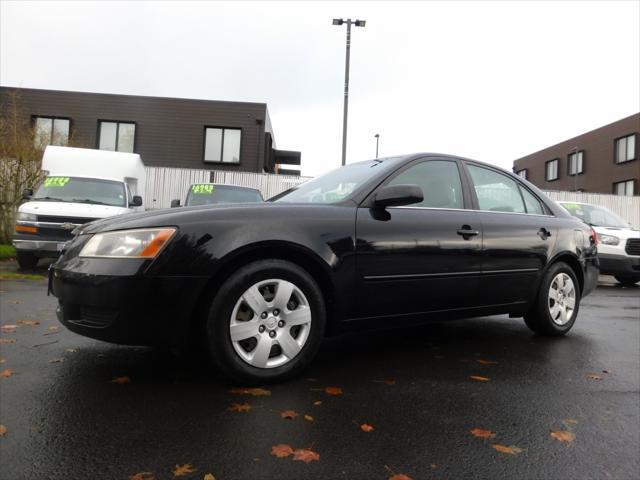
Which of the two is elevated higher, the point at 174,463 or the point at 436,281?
the point at 436,281

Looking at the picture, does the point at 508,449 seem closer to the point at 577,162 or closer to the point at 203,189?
the point at 203,189

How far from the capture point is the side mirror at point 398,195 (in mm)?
3305

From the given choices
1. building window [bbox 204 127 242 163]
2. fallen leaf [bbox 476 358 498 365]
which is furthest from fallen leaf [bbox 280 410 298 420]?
building window [bbox 204 127 242 163]

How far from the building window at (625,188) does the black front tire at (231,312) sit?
1301 inches

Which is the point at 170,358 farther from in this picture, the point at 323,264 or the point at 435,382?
the point at 435,382

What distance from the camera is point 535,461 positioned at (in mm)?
2213

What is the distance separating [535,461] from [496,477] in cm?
27

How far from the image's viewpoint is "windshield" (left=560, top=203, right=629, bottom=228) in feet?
33.9

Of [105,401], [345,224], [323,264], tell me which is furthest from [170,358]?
[345,224]

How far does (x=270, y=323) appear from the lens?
2992 mm

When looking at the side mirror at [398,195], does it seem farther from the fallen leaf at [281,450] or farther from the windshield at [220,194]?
the windshield at [220,194]

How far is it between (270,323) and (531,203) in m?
2.92

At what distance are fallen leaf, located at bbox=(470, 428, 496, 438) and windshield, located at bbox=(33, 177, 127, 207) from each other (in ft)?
27.5

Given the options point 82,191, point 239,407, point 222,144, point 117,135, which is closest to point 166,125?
point 117,135
